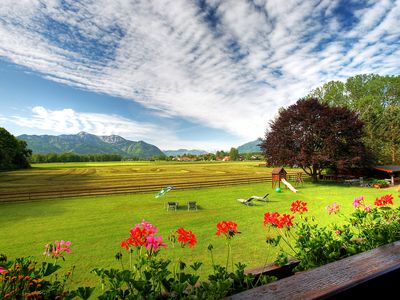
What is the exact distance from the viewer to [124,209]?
1662cm

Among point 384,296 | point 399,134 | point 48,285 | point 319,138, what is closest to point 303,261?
point 384,296

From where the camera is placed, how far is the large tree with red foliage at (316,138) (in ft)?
85.3

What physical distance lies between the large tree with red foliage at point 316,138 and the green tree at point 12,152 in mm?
65398

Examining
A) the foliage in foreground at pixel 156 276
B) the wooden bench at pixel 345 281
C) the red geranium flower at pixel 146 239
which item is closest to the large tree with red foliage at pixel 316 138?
the foliage in foreground at pixel 156 276

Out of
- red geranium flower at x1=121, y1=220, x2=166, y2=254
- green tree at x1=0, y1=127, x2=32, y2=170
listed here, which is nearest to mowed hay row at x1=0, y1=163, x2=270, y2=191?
green tree at x1=0, y1=127, x2=32, y2=170

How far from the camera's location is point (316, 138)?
2747 cm

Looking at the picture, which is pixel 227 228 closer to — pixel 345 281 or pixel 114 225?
pixel 345 281

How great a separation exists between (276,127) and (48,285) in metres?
31.7

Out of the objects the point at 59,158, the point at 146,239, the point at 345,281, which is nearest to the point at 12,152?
the point at 59,158

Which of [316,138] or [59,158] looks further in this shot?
[59,158]

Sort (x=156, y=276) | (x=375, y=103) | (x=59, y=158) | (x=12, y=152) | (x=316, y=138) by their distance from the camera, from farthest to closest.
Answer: (x=59, y=158)
(x=12, y=152)
(x=375, y=103)
(x=316, y=138)
(x=156, y=276)

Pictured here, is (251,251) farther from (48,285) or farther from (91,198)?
(91,198)

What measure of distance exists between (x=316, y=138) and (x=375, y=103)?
21385 millimetres

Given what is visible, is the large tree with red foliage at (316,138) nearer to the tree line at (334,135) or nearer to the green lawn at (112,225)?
the tree line at (334,135)
